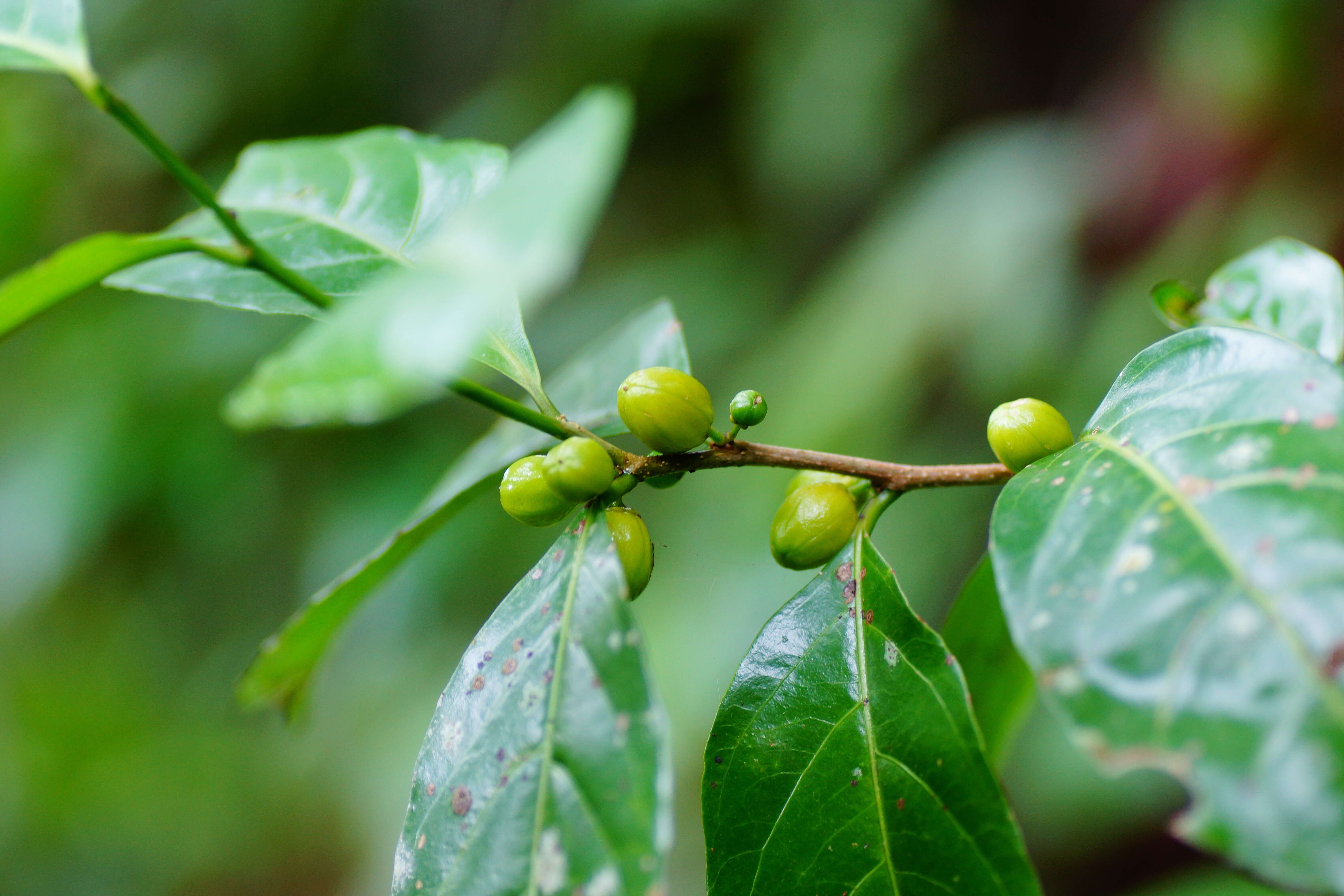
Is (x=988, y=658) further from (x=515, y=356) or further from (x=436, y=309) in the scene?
(x=436, y=309)

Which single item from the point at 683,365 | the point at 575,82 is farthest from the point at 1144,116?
the point at 683,365

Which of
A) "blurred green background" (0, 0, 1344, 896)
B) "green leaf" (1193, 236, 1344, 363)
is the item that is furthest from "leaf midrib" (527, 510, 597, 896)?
"blurred green background" (0, 0, 1344, 896)

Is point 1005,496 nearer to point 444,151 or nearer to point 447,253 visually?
point 447,253

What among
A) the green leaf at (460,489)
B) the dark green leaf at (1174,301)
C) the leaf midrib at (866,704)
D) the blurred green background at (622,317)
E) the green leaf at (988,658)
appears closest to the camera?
the leaf midrib at (866,704)

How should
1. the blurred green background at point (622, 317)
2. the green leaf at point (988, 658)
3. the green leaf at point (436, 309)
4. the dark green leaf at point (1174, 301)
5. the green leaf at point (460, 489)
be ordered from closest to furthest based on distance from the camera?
the green leaf at point (436, 309) < the green leaf at point (460, 489) < the green leaf at point (988, 658) < the dark green leaf at point (1174, 301) < the blurred green background at point (622, 317)

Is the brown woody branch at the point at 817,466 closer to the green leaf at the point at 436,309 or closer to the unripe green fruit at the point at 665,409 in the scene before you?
the unripe green fruit at the point at 665,409

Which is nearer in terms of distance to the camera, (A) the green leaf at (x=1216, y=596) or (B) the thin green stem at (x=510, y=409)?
(A) the green leaf at (x=1216, y=596)

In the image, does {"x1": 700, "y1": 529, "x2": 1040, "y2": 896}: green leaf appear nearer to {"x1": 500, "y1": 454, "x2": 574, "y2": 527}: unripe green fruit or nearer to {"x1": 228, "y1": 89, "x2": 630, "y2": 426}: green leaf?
{"x1": 500, "y1": 454, "x2": 574, "y2": 527}: unripe green fruit

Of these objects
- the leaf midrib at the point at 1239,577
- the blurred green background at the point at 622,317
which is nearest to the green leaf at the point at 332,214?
the leaf midrib at the point at 1239,577
